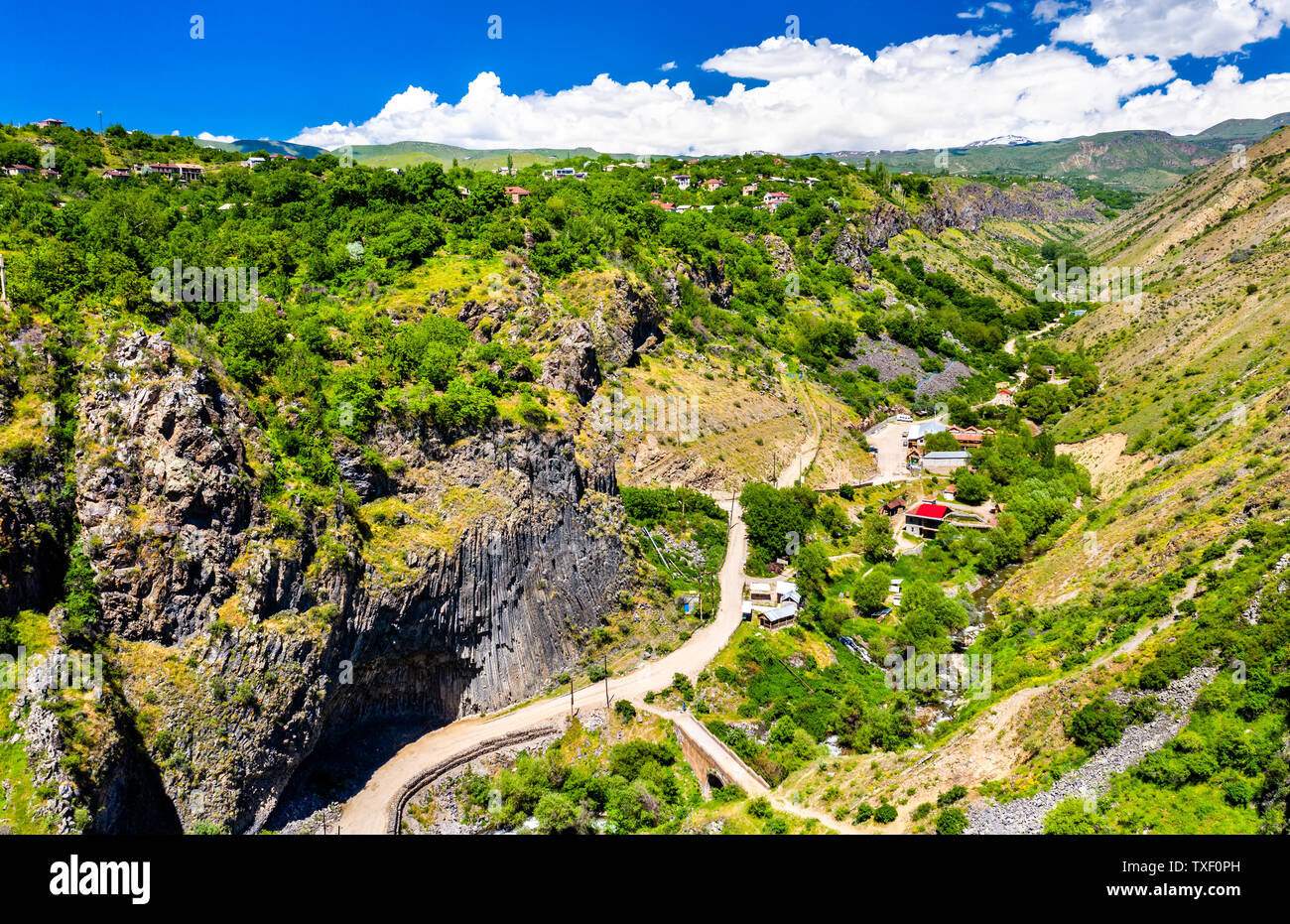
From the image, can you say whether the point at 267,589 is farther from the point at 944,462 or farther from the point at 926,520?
the point at 944,462

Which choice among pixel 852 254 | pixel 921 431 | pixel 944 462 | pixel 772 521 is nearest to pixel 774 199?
pixel 852 254

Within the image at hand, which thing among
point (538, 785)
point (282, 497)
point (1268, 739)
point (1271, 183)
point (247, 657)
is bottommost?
point (538, 785)

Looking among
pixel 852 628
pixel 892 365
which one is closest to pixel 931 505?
pixel 852 628

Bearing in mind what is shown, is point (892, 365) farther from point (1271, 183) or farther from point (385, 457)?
point (1271, 183)

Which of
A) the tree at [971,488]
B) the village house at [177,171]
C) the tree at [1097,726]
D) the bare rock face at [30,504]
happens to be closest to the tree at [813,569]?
the tree at [971,488]

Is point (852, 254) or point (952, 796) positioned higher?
point (852, 254)

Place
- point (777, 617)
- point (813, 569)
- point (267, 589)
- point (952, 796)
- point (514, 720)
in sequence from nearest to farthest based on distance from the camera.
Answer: point (952, 796) → point (267, 589) → point (514, 720) → point (777, 617) → point (813, 569)

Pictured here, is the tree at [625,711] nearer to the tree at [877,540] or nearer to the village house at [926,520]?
the tree at [877,540]
